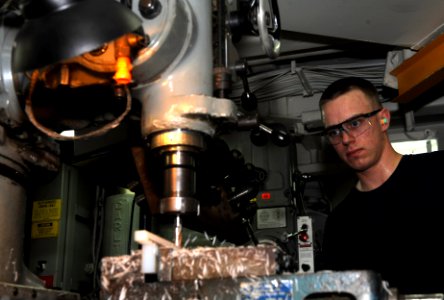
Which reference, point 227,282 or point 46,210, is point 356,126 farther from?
point 227,282

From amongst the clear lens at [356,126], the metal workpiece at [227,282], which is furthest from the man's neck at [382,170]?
the metal workpiece at [227,282]

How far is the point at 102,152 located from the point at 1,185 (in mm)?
551

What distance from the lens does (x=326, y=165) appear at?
2811mm

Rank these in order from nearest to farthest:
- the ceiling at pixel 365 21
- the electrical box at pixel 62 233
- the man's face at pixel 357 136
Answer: the electrical box at pixel 62 233, the ceiling at pixel 365 21, the man's face at pixel 357 136

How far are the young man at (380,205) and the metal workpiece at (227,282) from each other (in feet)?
3.15

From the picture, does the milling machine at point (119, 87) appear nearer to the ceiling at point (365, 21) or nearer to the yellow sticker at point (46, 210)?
the yellow sticker at point (46, 210)

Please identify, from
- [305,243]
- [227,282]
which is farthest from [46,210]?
[305,243]

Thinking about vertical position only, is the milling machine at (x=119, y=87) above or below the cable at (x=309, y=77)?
below

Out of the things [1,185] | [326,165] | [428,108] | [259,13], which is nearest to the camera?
[1,185]

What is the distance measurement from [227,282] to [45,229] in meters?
0.97

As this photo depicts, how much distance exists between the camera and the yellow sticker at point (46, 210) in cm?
172

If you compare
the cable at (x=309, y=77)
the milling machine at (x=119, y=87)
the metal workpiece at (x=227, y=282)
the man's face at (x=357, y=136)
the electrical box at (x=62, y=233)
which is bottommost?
the metal workpiece at (x=227, y=282)

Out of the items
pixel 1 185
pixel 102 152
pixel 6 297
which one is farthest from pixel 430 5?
pixel 6 297

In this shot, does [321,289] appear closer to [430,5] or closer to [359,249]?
[359,249]
